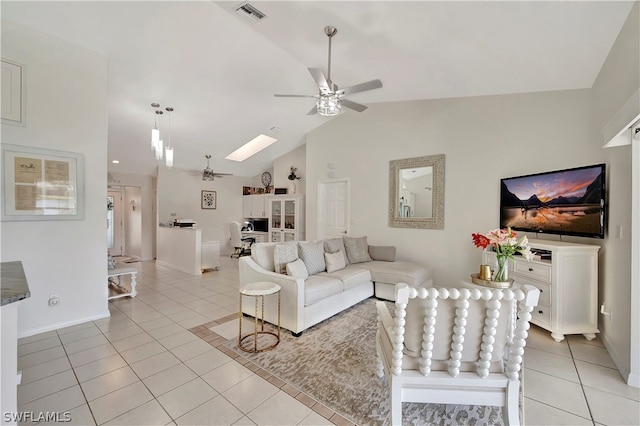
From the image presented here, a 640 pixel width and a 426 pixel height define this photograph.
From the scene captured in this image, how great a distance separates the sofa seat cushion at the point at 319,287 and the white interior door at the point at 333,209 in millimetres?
2236

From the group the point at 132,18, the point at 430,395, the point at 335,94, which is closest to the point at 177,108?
the point at 132,18

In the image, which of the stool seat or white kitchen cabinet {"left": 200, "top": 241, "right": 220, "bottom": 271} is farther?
white kitchen cabinet {"left": 200, "top": 241, "right": 220, "bottom": 271}

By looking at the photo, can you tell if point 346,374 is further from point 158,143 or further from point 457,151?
point 158,143

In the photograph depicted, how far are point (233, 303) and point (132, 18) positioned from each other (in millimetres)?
3575

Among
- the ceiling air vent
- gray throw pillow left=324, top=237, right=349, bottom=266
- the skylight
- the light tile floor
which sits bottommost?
the light tile floor

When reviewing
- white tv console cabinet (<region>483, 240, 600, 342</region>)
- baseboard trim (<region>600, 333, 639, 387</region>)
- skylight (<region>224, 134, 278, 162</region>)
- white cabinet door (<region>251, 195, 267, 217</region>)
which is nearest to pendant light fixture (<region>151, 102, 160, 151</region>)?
skylight (<region>224, 134, 278, 162</region>)

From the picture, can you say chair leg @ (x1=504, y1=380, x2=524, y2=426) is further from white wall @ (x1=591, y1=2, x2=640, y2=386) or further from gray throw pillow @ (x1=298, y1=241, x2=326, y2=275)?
gray throw pillow @ (x1=298, y1=241, x2=326, y2=275)

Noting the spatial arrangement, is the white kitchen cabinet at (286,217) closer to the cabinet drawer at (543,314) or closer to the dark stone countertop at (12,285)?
the cabinet drawer at (543,314)

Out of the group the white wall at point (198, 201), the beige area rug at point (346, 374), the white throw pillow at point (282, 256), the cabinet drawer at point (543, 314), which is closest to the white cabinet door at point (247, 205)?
the white wall at point (198, 201)

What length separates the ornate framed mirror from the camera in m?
4.52

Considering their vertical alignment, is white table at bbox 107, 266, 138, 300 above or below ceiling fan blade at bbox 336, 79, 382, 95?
below

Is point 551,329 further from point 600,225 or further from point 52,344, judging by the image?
point 52,344

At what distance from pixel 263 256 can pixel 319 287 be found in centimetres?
80

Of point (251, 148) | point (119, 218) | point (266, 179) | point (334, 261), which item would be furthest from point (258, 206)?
point (334, 261)
